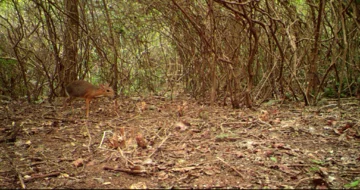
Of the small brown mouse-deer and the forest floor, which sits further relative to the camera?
the small brown mouse-deer

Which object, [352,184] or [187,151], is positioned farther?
[187,151]

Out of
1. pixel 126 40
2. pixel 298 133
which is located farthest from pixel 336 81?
pixel 126 40

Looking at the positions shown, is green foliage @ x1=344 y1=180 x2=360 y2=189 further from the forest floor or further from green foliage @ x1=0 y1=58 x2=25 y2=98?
green foliage @ x1=0 y1=58 x2=25 y2=98

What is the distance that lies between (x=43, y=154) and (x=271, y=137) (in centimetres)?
215

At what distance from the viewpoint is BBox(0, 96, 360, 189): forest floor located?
252 centimetres

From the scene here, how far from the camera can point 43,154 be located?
3217mm

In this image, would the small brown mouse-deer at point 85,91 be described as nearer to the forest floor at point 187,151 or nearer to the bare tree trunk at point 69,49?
the forest floor at point 187,151

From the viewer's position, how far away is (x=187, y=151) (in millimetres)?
3240

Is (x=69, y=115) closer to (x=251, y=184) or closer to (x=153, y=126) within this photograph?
(x=153, y=126)

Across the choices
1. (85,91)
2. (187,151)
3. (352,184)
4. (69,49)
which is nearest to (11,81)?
(69,49)

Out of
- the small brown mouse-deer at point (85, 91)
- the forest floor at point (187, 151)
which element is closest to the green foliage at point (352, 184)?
the forest floor at point (187, 151)

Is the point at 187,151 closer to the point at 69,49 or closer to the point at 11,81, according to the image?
the point at 69,49

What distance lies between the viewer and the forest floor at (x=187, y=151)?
8.28 ft

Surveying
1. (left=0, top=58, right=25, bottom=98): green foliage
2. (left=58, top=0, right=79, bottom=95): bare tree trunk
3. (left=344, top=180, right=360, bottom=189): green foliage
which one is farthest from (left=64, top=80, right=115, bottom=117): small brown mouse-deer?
(left=344, top=180, right=360, bottom=189): green foliage
